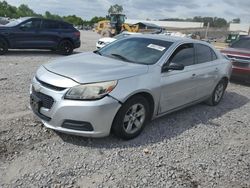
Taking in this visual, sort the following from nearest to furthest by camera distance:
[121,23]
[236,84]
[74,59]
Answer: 1. [74,59]
2. [236,84]
3. [121,23]

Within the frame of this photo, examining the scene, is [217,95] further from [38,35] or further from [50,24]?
[50,24]

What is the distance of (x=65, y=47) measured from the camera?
13.6m

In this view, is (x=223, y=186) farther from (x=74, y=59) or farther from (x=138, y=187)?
(x=74, y=59)

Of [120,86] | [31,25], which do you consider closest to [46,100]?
Answer: [120,86]

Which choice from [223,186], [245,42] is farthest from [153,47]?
[245,42]

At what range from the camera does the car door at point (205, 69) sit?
550 cm

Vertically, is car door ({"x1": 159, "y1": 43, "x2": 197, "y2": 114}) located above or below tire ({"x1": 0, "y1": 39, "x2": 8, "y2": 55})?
above

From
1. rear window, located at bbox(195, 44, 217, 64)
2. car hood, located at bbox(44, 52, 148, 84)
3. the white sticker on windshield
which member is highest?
the white sticker on windshield

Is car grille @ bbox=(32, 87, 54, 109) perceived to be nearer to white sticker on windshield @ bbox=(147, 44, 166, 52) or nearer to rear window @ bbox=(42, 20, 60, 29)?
white sticker on windshield @ bbox=(147, 44, 166, 52)

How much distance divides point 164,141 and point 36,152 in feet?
6.24

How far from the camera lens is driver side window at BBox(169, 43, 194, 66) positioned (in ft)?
16.0

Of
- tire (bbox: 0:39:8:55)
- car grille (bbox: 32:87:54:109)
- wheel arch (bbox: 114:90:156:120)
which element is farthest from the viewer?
tire (bbox: 0:39:8:55)

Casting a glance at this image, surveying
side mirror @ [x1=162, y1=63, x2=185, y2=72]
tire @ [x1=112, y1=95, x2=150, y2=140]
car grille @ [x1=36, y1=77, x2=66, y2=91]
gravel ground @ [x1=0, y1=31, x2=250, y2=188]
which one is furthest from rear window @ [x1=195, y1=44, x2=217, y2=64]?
car grille @ [x1=36, y1=77, x2=66, y2=91]

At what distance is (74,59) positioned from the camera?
15.4 feet
